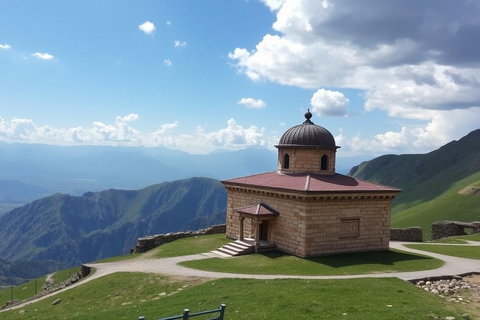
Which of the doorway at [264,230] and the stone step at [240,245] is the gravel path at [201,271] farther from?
the doorway at [264,230]

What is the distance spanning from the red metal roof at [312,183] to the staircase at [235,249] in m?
4.94

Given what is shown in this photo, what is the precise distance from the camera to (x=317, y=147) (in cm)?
3472

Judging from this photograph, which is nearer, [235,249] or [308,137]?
[235,249]

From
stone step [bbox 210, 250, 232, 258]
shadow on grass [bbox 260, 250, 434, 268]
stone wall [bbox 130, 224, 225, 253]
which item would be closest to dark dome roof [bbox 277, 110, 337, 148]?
shadow on grass [bbox 260, 250, 434, 268]

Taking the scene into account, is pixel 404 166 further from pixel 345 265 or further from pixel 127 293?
pixel 127 293

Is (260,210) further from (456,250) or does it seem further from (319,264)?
(456,250)

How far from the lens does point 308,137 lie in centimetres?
3538

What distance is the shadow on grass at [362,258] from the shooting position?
2747cm

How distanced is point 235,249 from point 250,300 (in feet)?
43.3

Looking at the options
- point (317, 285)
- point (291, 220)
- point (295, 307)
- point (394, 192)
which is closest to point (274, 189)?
point (291, 220)

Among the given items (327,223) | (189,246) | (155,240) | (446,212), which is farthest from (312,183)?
(446,212)

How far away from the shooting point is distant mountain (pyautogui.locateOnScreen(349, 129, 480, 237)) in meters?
72.7

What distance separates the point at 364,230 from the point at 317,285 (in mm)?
12875

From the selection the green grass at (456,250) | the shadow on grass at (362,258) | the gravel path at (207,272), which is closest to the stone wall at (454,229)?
the green grass at (456,250)
